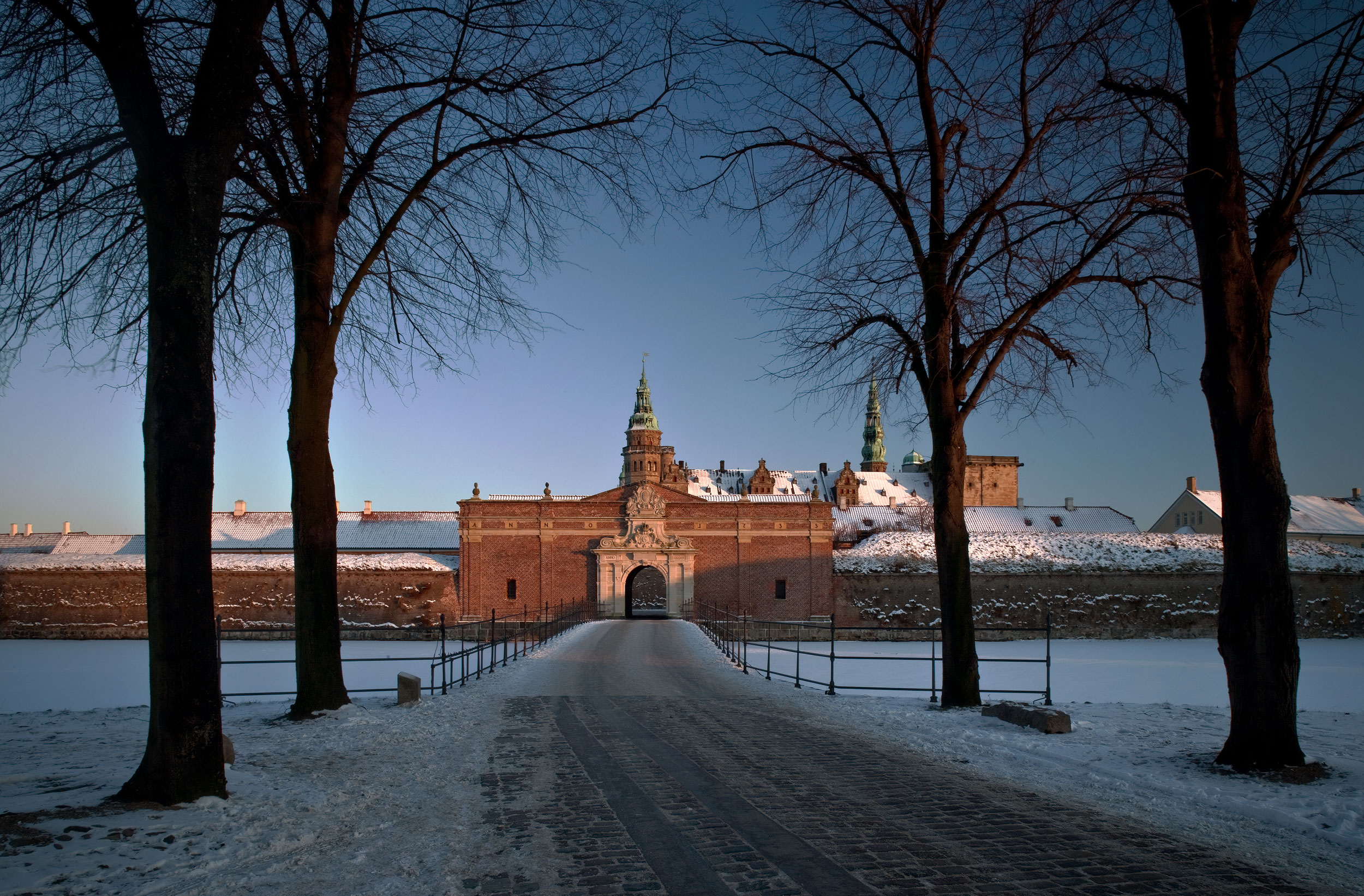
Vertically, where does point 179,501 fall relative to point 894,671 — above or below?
above

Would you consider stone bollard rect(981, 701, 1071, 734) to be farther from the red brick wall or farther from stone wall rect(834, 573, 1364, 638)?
the red brick wall

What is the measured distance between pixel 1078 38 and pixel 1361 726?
7712mm

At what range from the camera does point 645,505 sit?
43.8 meters

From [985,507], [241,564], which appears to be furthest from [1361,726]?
[985,507]

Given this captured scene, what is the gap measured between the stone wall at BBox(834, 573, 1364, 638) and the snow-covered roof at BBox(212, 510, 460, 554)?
24318mm

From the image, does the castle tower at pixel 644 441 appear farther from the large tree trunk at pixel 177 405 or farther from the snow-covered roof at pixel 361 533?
the large tree trunk at pixel 177 405

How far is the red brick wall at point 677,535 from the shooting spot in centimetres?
4319

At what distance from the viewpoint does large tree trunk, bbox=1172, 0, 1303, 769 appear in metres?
A: 6.54

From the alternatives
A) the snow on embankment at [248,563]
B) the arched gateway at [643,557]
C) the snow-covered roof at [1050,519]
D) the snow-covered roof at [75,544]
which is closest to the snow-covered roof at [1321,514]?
the snow-covered roof at [1050,519]

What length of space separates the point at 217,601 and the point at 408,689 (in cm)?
3706

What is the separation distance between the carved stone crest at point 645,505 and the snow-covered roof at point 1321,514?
35.5 m

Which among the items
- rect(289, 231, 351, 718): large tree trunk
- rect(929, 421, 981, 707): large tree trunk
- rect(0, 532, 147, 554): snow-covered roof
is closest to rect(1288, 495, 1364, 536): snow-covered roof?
rect(929, 421, 981, 707): large tree trunk

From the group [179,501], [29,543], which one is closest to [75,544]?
[29,543]

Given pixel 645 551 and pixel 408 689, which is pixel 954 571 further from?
pixel 645 551
